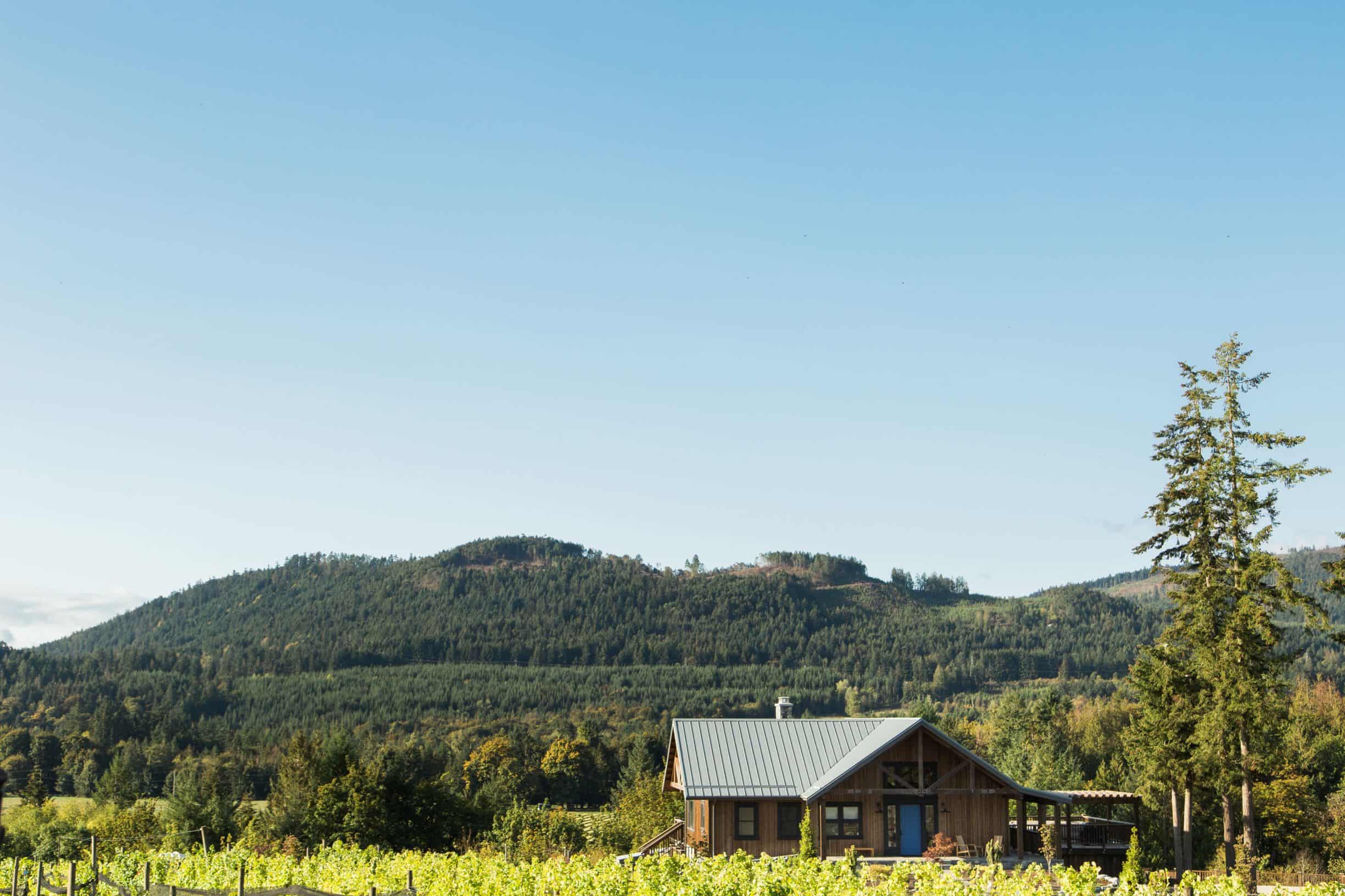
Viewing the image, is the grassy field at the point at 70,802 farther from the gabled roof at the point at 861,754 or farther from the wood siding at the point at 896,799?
the gabled roof at the point at 861,754

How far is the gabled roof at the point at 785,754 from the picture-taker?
4019 centimetres

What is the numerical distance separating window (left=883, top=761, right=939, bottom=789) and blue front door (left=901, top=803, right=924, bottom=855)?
2.54 feet

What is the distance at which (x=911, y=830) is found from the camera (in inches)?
1625

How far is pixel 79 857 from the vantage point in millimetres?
53688

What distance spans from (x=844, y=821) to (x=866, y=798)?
1096mm

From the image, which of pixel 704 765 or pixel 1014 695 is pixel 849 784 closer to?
pixel 704 765

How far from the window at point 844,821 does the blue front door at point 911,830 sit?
144 centimetres

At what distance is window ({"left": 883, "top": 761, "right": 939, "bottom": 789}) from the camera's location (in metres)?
41.2

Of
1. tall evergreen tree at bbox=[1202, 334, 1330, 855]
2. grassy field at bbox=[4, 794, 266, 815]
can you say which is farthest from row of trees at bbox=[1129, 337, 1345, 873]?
grassy field at bbox=[4, 794, 266, 815]

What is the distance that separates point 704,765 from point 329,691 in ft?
504

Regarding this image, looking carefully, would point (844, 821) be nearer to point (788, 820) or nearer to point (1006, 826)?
point (788, 820)

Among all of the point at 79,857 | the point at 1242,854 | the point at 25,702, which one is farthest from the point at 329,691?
the point at 1242,854

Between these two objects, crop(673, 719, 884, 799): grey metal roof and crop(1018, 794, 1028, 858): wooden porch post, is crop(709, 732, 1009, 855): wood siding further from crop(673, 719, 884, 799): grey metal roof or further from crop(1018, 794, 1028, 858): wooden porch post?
crop(1018, 794, 1028, 858): wooden porch post

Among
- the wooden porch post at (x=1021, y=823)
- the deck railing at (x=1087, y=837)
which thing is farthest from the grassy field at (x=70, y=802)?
the wooden porch post at (x=1021, y=823)
